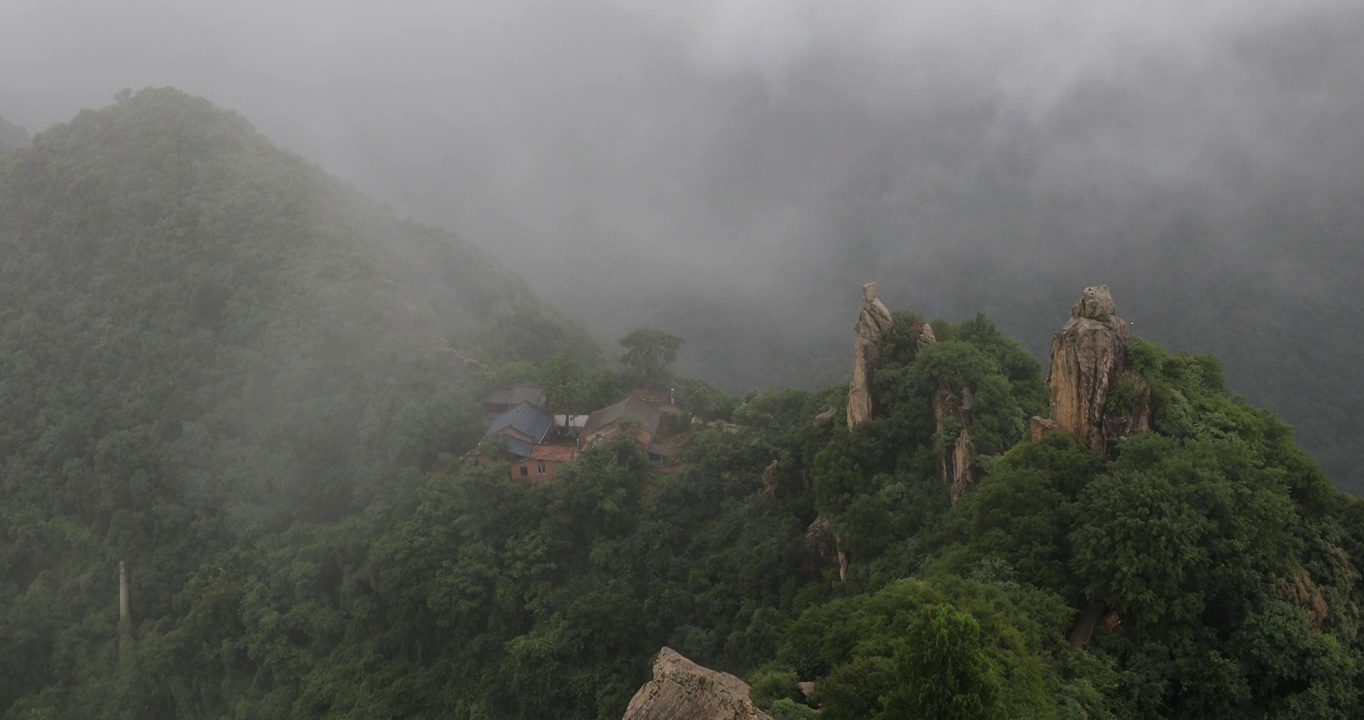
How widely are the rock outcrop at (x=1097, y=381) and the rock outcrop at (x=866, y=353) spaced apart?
33.1 ft

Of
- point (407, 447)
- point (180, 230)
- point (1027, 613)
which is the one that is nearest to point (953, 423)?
point (1027, 613)

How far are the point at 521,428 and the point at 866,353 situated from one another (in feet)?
64.0

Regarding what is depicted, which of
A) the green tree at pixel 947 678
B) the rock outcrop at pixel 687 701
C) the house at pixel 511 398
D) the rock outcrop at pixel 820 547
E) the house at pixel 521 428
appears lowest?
the rock outcrop at pixel 687 701

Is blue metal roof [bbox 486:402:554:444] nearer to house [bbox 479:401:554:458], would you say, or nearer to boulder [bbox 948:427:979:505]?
house [bbox 479:401:554:458]

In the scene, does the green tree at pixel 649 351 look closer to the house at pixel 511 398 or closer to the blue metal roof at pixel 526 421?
the house at pixel 511 398

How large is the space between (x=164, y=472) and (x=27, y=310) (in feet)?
60.2

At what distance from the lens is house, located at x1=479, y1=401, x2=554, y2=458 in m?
45.1

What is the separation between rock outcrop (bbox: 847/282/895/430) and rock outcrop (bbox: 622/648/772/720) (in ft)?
63.5

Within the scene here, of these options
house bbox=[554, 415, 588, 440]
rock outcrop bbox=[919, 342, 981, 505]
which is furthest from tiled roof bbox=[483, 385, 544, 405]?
rock outcrop bbox=[919, 342, 981, 505]

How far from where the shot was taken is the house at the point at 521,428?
45.1 m

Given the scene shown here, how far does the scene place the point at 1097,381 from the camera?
23.0 metres

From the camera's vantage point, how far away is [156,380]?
5222cm

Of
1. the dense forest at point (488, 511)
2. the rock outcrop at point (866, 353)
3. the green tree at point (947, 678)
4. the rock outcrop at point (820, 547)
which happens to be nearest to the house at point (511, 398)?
the dense forest at point (488, 511)

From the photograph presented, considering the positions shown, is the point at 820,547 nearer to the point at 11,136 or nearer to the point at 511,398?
the point at 511,398
